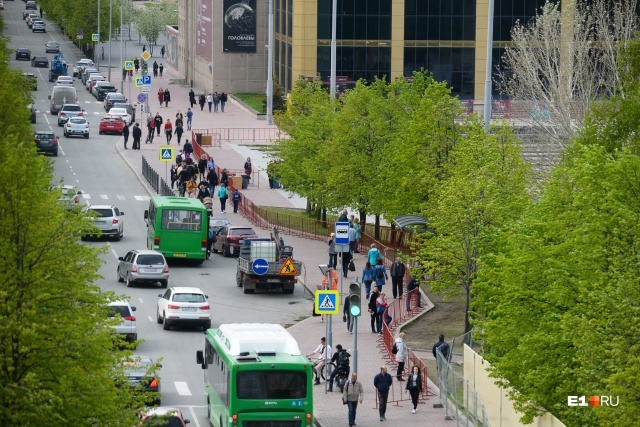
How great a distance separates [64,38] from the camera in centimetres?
16675

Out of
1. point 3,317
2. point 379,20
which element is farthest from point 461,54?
point 3,317

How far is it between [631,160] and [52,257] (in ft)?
37.3

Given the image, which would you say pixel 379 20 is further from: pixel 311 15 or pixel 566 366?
pixel 566 366

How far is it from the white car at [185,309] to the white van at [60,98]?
58770mm

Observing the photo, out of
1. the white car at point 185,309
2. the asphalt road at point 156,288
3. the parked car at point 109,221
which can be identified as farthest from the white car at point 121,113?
the white car at point 185,309

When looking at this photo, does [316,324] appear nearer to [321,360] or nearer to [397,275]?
[397,275]

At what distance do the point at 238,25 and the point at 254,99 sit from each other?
521cm

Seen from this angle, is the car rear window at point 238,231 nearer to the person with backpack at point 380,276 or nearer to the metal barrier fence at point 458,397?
the person with backpack at point 380,276

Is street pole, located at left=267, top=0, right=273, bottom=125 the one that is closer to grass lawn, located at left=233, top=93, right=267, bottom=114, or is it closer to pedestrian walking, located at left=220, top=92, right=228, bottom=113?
grass lawn, located at left=233, top=93, right=267, bottom=114

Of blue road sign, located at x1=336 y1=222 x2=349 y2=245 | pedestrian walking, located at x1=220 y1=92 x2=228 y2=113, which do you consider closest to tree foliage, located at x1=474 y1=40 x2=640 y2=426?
blue road sign, located at x1=336 y1=222 x2=349 y2=245

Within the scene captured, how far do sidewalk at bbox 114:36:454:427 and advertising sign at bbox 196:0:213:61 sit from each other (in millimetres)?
9203

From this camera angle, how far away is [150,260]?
52.9m

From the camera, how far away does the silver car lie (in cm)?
5275

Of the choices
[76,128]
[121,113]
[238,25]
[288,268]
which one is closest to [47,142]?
[76,128]
